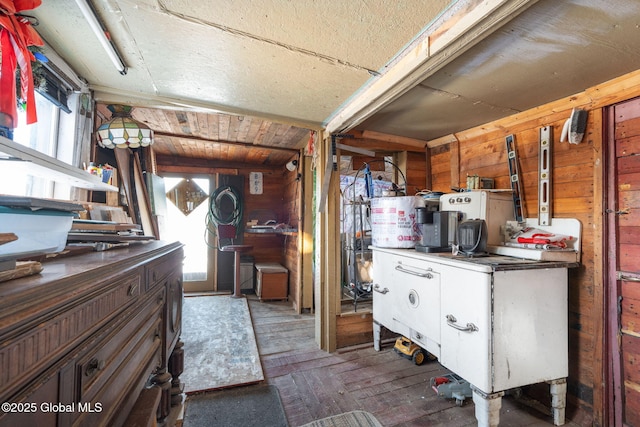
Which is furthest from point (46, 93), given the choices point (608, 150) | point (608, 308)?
point (608, 308)

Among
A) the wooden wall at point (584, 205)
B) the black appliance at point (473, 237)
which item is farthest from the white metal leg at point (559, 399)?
the black appliance at point (473, 237)

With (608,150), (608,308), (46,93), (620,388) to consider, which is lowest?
(620,388)

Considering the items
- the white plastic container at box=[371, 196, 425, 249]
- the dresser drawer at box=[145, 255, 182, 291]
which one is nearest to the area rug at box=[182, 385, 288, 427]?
the dresser drawer at box=[145, 255, 182, 291]

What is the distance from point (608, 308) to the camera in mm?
1601

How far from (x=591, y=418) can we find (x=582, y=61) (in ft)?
6.50

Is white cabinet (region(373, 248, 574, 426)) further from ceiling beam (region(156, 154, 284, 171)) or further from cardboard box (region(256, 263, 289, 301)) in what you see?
ceiling beam (region(156, 154, 284, 171))

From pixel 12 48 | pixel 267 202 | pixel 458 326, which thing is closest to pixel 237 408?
pixel 458 326

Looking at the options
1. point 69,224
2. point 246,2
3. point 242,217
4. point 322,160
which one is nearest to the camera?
point 69,224

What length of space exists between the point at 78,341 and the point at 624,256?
2370 millimetres

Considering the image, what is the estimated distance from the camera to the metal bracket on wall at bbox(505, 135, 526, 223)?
2.07m

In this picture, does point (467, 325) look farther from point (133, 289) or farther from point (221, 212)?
point (221, 212)

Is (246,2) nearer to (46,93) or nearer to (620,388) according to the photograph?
(46,93)

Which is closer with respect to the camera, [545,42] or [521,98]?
[545,42]

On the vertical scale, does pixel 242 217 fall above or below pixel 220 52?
below
